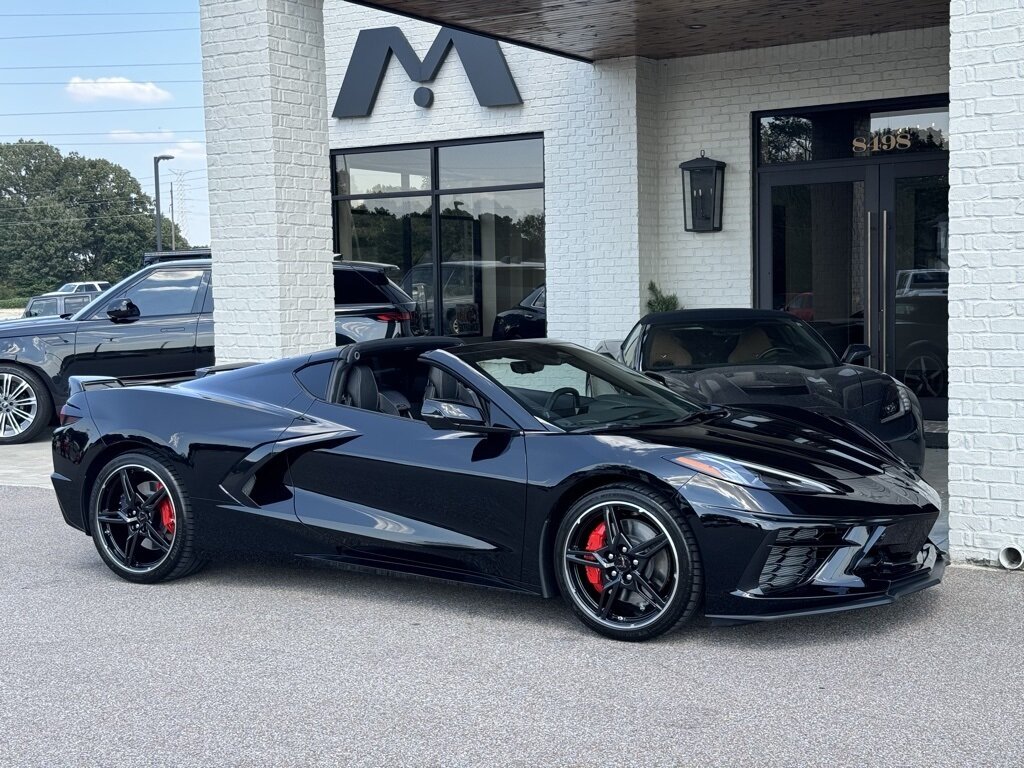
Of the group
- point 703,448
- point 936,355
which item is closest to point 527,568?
point 703,448

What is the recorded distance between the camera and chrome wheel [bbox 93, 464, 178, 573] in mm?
6156

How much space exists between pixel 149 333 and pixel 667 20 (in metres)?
5.92

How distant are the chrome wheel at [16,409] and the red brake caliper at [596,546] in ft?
28.6

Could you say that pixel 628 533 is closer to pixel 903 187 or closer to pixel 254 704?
pixel 254 704

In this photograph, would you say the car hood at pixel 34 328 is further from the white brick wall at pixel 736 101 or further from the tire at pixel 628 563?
the tire at pixel 628 563

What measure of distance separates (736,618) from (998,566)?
2.02 meters

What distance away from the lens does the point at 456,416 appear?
5320 millimetres

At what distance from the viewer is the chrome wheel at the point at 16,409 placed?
1212 cm

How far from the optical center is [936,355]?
39.1 ft

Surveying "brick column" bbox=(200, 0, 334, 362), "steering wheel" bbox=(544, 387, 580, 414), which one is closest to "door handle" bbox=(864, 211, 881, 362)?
"brick column" bbox=(200, 0, 334, 362)

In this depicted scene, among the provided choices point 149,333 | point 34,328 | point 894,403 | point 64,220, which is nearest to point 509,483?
point 894,403

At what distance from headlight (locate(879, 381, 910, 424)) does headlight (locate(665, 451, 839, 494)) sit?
122 inches

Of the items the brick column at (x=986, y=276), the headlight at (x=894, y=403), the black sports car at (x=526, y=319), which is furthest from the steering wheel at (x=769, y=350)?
Answer: the black sports car at (x=526, y=319)

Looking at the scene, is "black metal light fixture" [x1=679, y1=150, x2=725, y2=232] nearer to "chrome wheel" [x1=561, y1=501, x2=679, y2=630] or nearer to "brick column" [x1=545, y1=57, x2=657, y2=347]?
"brick column" [x1=545, y1=57, x2=657, y2=347]
